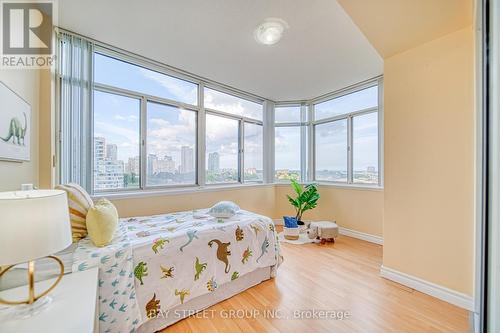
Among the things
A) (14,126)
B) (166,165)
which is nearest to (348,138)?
(166,165)

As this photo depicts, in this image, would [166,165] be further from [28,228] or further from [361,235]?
[361,235]

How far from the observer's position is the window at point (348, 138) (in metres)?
3.53

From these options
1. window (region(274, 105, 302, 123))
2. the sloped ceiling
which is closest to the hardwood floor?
the sloped ceiling

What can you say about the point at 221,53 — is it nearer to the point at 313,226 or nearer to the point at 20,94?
the point at 20,94

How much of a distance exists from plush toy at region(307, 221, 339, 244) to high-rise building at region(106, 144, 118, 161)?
10.2ft

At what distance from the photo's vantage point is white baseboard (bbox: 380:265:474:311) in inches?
68.9

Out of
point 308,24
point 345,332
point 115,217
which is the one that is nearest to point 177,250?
point 115,217

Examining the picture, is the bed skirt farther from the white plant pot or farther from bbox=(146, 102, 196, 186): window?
bbox=(146, 102, 196, 186): window

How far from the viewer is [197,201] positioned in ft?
10.5

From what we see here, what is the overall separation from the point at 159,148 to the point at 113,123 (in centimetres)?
64

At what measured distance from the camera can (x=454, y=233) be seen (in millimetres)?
1819

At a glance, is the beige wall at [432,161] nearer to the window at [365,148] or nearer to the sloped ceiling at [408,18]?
the sloped ceiling at [408,18]

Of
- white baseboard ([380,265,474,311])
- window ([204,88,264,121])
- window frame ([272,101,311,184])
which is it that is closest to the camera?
white baseboard ([380,265,474,311])

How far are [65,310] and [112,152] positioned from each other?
7.04ft
